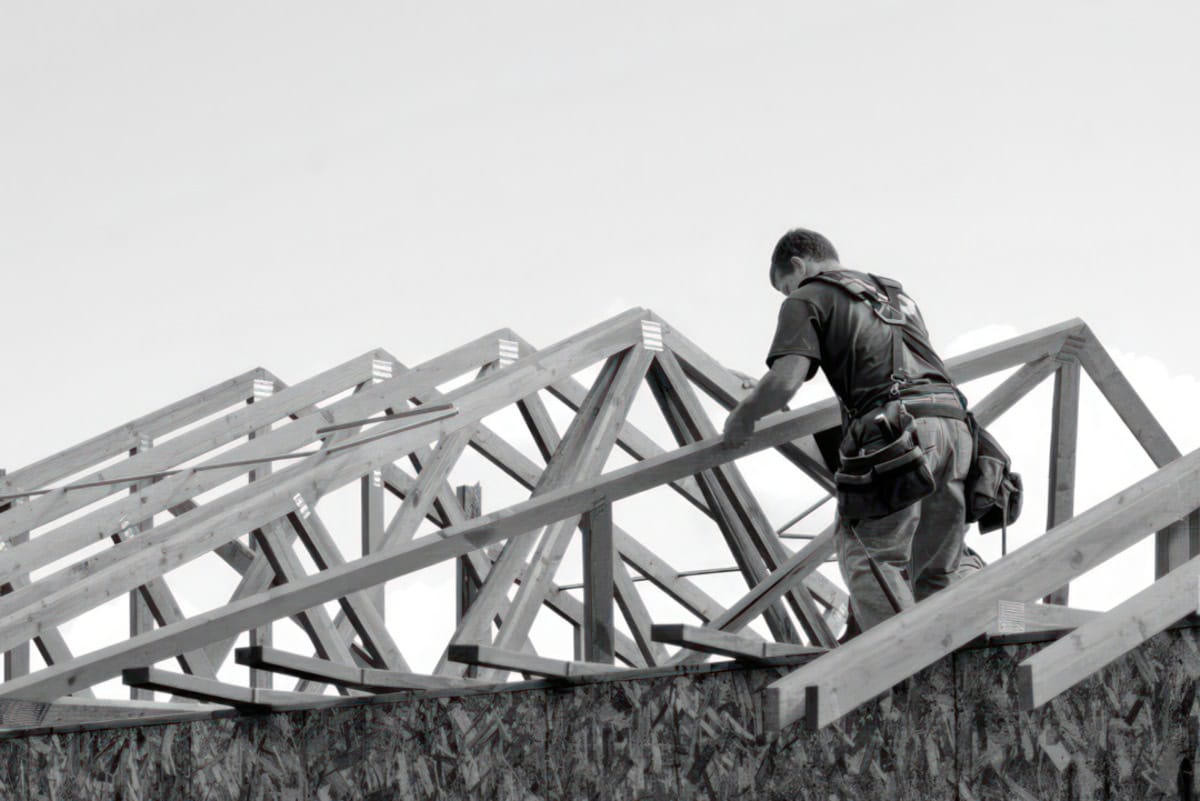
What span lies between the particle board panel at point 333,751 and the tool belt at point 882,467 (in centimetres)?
188

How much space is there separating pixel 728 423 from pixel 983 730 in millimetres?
1801

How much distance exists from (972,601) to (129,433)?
25.3ft

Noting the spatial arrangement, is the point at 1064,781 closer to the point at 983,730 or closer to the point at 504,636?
the point at 983,730

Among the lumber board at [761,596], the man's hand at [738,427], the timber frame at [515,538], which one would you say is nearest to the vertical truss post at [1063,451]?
the timber frame at [515,538]

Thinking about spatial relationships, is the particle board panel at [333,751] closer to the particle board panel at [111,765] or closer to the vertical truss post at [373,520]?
the particle board panel at [111,765]

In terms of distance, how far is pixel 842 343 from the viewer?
5.95 metres

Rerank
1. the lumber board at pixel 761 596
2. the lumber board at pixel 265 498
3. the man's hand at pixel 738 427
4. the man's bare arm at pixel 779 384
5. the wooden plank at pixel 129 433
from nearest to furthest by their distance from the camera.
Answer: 1. the man's bare arm at pixel 779 384
2. the man's hand at pixel 738 427
3. the lumber board at pixel 761 596
4. the lumber board at pixel 265 498
5. the wooden plank at pixel 129 433

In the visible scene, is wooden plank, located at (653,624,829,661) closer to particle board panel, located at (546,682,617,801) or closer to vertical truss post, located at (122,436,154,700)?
particle board panel, located at (546,682,617,801)

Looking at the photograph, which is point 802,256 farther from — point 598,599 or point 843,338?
point 598,599

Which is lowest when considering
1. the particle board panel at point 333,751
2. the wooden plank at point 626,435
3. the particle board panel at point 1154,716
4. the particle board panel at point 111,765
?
the particle board panel at point 1154,716

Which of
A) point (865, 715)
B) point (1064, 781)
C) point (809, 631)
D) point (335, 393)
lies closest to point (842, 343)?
point (865, 715)

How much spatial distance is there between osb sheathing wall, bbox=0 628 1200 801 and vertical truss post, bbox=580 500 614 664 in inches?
13.6

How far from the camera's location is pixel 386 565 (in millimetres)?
6266

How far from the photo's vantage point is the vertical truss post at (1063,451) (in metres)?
8.07
